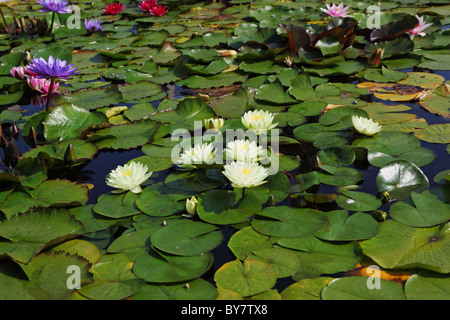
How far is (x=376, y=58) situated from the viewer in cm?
395

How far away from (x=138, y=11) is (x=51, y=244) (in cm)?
565

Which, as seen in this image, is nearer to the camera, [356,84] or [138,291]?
[138,291]

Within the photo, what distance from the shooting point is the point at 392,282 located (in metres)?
1.61

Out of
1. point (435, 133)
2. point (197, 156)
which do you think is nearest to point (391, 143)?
point (435, 133)

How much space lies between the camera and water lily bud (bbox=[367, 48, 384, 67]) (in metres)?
3.92

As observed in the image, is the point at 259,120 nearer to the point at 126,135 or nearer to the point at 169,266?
the point at 126,135

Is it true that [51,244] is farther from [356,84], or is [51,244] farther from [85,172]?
[356,84]

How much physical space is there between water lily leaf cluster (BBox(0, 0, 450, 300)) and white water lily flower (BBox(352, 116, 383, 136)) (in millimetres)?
33

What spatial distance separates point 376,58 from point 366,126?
1.64 metres

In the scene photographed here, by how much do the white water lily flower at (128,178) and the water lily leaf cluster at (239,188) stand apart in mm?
59

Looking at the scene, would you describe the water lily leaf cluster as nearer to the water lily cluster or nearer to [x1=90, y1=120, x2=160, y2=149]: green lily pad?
[x1=90, y1=120, x2=160, y2=149]: green lily pad

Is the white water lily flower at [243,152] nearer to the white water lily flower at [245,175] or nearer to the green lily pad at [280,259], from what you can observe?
the white water lily flower at [245,175]

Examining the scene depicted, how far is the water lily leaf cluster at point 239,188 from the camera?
1.69m
